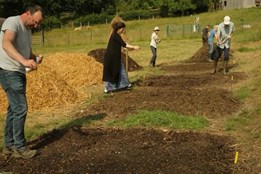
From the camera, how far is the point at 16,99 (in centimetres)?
603

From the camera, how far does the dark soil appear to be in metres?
5.55

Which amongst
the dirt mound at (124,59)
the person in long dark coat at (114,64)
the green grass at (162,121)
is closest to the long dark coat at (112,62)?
the person in long dark coat at (114,64)

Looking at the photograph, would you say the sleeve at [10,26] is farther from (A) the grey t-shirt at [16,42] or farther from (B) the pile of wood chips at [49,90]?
(B) the pile of wood chips at [49,90]

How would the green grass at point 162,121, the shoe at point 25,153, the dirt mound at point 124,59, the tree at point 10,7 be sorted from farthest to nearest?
the tree at point 10,7, the dirt mound at point 124,59, the green grass at point 162,121, the shoe at point 25,153

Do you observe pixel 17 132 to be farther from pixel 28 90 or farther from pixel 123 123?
pixel 28 90

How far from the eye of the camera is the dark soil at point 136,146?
555cm

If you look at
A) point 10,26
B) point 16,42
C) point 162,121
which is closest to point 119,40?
→ point 162,121

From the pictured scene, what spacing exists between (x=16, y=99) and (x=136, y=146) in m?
1.89

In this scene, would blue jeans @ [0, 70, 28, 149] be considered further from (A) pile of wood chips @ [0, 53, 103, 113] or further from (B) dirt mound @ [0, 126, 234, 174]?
(A) pile of wood chips @ [0, 53, 103, 113]

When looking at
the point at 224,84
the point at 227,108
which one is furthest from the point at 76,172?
the point at 224,84

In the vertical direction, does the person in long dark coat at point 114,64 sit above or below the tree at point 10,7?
below

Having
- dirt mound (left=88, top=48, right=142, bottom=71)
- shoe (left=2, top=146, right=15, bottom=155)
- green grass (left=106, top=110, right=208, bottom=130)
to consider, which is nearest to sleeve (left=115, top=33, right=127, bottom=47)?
green grass (left=106, top=110, right=208, bottom=130)

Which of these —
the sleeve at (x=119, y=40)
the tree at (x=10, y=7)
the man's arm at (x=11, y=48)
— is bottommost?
the sleeve at (x=119, y=40)

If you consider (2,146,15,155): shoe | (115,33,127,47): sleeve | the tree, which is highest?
the tree
